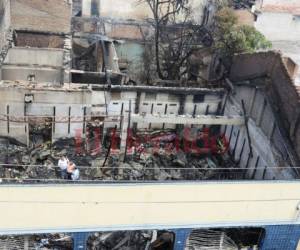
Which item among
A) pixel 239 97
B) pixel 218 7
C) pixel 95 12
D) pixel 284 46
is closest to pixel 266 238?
pixel 239 97

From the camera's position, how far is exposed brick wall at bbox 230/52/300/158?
18062 millimetres

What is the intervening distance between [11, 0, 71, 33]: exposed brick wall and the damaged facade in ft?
3.63

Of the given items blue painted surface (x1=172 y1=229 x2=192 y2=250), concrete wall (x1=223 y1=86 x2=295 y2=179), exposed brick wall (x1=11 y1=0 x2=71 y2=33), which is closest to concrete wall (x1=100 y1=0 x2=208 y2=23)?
exposed brick wall (x1=11 y1=0 x2=71 y2=33)

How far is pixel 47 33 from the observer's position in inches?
1083

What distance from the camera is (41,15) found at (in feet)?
91.7

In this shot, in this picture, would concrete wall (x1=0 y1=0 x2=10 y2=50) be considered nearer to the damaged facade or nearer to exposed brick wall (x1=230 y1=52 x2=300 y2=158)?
the damaged facade

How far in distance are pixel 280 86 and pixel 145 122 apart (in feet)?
19.4

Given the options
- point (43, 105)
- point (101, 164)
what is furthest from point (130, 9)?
point (101, 164)

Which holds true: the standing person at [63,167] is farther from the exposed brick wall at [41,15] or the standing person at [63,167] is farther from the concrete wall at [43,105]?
the exposed brick wall at [41,15]

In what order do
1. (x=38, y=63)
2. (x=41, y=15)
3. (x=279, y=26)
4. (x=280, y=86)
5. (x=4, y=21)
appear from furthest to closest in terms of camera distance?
(x=41, y=15) → (x=279, y=26) → (x=4, y=21) → (x=38, y=63) → (x=280, y=86)

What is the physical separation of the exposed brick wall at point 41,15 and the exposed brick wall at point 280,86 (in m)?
11.9

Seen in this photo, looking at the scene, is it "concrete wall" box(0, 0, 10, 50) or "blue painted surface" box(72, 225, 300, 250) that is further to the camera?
"concrete wall" box(0, 0, 10, 50)

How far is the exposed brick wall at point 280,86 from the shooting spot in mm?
18062

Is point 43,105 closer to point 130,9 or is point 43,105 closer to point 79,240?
point 79,240
